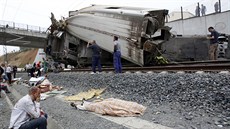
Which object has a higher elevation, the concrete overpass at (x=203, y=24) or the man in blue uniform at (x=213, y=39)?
the concrete overpass at (x=203, y=24)

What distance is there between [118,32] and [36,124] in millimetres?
7521

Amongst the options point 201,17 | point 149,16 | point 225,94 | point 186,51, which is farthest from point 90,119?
point 201,17

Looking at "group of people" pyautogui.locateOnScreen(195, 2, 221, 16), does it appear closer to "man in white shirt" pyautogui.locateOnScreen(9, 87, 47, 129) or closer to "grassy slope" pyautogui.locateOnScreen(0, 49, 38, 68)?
"man in white shirt" pyautogui.locateOnScreen(9, 87, 47, 129)

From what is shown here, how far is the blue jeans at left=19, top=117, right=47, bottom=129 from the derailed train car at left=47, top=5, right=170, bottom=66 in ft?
21.9

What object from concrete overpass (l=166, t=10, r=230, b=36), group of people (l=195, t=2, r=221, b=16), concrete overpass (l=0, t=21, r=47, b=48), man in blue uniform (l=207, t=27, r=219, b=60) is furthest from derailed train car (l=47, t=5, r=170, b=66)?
concrete overpass (l=0, t=21, r=47, b=48)

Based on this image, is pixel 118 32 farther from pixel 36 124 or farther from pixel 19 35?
pixel 19 35

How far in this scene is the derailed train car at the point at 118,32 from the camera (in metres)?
10.9

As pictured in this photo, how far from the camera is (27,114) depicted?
468cm

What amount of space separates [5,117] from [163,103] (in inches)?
188

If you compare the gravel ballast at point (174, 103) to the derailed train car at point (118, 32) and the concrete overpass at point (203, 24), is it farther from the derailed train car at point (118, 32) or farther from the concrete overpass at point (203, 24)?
the concrete overpass at point (203, 24)

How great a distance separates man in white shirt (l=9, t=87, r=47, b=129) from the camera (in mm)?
4586

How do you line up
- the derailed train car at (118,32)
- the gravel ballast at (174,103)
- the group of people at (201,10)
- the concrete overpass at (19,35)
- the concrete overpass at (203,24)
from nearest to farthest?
the gravel ballast at (174,103) → the derailed train car at (118,32) → the concrete overpass at (203,24) → the group of people at (201,10) → the concrete overpass at (19,35)

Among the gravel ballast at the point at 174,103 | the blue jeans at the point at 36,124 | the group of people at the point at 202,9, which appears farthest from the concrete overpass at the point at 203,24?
the blue jeans at the point at 36,124

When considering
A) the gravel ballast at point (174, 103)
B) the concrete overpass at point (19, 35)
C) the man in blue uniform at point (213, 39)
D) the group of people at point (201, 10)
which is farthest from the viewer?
the concrete overpass at point (19, 35)
